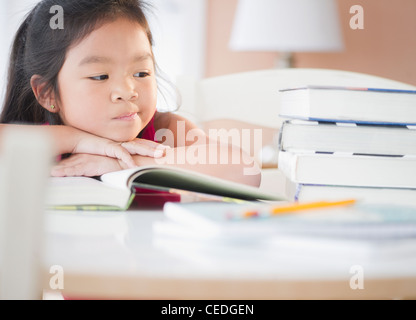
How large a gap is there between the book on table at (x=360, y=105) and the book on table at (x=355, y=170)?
46 mm

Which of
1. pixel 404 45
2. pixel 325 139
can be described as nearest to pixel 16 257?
pixel 325 139

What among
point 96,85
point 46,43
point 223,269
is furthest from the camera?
point 46,43

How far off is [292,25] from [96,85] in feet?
5.72

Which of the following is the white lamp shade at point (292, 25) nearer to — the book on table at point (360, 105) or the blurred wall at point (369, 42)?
the blurred wall at point (369, 42)

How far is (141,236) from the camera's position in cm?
45

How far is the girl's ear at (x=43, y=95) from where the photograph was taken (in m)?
1.02

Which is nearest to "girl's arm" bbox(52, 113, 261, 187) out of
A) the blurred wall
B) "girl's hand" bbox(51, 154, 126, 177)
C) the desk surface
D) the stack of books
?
"girl's hand" bbox(51, 154, 126, 177)

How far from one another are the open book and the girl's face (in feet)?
1.15

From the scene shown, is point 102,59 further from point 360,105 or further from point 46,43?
point 360,105

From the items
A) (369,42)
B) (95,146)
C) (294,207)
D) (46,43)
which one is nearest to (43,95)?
(46,43)

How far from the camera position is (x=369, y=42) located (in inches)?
114

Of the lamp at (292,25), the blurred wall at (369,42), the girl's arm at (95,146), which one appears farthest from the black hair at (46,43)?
the blurred wall at (369,42)

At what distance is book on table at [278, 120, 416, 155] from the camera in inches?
26.0
